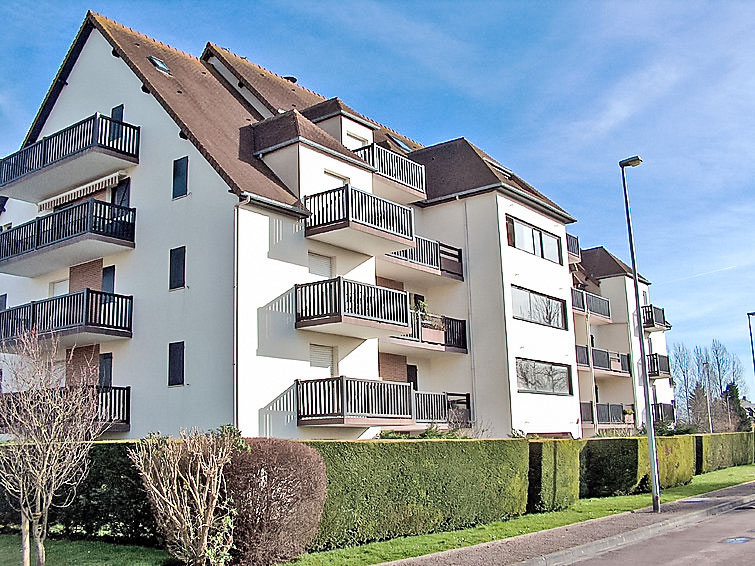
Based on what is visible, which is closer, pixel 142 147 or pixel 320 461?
pixel 320 461

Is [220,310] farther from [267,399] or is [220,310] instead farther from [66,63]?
[66,63]

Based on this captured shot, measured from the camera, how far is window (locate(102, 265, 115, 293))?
2359 centimetres

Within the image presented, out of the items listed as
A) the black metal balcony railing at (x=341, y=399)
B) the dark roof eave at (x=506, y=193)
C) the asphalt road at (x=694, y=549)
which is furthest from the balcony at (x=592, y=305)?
the asphalt road at (x=694, y=549)

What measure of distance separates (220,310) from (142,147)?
657 cm

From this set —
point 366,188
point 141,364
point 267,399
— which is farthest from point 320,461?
point 366,188

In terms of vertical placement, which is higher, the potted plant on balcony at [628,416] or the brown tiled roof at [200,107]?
the brown tiled roof at [200,107]

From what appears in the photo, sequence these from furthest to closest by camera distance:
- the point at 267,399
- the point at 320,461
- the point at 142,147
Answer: the point at 142,147 < the point at 267,399 < the point at 320,461

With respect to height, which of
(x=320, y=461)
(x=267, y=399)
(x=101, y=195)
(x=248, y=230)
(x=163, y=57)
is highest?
(x=163, y=57)

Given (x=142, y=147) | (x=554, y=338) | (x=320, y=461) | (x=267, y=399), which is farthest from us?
(x=554, y=338)

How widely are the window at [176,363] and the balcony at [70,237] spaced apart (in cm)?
374

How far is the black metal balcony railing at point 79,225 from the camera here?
2256 cm

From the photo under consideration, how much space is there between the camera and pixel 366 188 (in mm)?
25719

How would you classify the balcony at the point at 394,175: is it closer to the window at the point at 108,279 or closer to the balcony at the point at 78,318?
the window at the point at 108,279

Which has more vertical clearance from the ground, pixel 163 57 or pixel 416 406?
pixel 163 57
